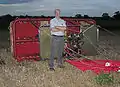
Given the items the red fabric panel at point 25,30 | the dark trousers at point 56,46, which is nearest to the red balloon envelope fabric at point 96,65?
the dark trousers at point 56,46

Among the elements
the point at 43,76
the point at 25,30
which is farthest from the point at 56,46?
the point at 25,30

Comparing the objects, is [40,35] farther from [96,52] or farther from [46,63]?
[96,52]

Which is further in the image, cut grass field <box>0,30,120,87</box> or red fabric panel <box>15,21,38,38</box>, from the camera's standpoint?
red fabric panel <box>15,21,38,38</box>

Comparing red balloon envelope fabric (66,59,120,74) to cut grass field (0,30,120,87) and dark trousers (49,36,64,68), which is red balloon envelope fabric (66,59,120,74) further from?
dark trousers (49,36,64,68)

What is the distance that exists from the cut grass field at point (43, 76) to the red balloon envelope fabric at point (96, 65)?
210mm

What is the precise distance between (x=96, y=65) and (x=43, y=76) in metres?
1.74

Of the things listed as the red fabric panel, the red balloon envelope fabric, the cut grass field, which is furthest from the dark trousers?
the red fabric panel

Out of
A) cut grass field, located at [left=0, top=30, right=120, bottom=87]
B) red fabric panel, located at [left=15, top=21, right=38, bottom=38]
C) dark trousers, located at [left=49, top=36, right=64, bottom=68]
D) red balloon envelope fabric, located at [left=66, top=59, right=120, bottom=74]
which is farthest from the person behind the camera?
red fabric panel, located at [left=15, top=21, right=38, bottom=38]

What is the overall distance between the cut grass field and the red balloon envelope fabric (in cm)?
21

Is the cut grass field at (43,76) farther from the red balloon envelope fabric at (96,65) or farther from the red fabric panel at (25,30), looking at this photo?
the red fabric panel at (25,30)

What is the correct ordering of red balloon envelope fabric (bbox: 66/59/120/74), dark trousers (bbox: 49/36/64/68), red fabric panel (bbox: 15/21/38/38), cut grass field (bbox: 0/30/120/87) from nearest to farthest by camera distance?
cut grass field (bbox: 0/30/120/87), red balloon envelope fabric (bbox: 66/59/120/74), dark trousers (bbox: 49/36/64/68), red fabric panel (bbox: 15/21/38/38)

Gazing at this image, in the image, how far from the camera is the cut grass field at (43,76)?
272 inches

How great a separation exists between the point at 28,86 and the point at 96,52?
4.19 meters

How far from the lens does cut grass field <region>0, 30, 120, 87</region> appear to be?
22.7 ft
